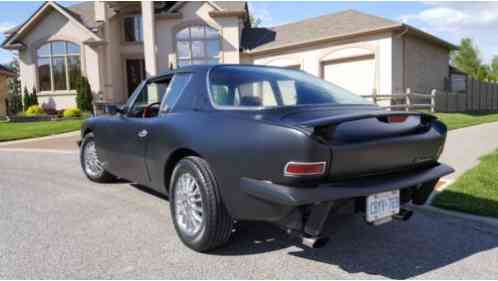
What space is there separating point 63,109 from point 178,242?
1890 cm

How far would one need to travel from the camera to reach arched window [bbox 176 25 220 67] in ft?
68.9

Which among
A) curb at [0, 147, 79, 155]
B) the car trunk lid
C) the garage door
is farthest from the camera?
the garage door

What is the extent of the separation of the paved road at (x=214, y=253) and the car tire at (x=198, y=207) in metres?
0.13

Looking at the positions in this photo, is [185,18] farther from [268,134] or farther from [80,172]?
[268,134]

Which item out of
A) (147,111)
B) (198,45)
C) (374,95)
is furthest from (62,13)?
(147,111)

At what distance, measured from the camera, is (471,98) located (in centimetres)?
2333

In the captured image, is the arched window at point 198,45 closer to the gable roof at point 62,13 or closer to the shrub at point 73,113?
the gable roof at point 62,13

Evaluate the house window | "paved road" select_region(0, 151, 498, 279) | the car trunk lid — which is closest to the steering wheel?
"paved road" select_region(0, 151, 498, 279)

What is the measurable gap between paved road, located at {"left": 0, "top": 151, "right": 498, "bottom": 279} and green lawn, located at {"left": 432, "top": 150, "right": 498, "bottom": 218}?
0.35 m

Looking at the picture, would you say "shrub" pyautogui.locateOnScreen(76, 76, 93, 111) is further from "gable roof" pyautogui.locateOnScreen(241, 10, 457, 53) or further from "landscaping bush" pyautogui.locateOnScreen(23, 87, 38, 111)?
"gable roof" pyautogui.locateOnScreen(241, 10, 457, 53)

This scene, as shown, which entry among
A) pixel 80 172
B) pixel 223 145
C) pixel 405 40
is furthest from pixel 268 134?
pixel 405 40

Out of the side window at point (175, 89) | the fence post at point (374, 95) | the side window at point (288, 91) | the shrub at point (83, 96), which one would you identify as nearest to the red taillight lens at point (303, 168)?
the side window at point (288, 91)

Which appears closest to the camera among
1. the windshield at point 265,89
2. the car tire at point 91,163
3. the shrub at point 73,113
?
the windshield at point 265,89

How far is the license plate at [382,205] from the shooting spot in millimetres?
2977
